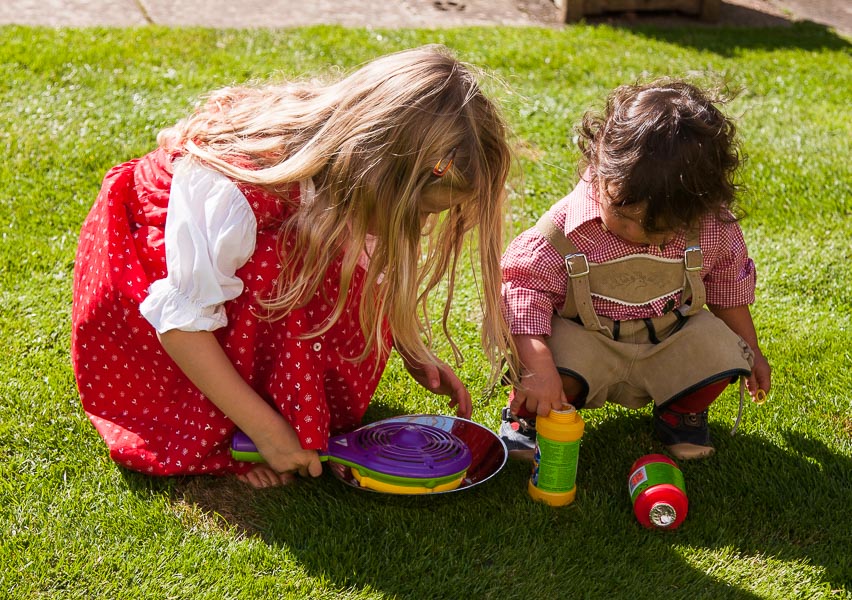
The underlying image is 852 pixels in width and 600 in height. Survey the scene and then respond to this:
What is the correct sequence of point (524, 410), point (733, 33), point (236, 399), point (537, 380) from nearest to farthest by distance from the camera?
point (236, 399) → point (537, 380) → point (524, 410) → point (733, 33)

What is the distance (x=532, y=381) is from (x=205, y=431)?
75 cm

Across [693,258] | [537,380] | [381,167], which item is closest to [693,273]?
[693,258]

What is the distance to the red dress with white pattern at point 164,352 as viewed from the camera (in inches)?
83.1

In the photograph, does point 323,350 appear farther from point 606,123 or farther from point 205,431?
point 606,123

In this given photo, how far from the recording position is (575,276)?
2.37 m

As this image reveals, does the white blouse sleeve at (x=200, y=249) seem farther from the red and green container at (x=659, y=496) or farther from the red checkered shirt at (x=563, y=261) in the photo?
the red and green container at (x=659, y=496)

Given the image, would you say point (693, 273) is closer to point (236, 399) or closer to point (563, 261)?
point (563, 261)

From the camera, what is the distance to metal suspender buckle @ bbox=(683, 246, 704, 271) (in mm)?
2373

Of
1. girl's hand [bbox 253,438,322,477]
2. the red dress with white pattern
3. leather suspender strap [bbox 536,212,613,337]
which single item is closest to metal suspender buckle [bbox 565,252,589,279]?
leather suspender strap [bbox 536,212,613,337]

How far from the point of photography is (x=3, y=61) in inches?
170

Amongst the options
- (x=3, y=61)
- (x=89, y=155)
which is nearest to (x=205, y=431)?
(x=89, y=155)

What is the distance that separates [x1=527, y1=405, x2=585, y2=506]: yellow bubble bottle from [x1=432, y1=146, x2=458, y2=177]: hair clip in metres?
0.61

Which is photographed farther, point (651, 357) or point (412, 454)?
point (651, 357)

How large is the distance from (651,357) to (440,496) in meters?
0.64
